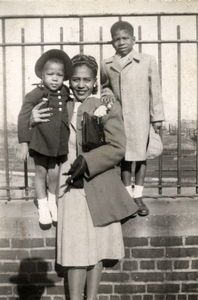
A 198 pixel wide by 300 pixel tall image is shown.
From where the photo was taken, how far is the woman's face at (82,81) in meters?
2.67

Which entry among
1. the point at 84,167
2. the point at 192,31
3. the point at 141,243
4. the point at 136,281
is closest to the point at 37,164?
the point at 84,167

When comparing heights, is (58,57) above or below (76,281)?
above

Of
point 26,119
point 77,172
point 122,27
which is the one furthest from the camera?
point 122,27

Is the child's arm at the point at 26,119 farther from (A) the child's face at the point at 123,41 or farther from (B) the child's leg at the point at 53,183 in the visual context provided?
(A) the child's face at the point at 123,41

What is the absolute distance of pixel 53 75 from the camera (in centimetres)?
267

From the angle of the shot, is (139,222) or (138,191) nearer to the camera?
(139,222)

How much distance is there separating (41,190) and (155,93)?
4.42 feet

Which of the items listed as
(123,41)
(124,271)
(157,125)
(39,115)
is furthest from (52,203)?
(123,41)

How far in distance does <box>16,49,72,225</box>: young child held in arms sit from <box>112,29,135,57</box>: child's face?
1.78 feet

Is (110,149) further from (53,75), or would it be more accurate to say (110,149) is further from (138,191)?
(53,75)

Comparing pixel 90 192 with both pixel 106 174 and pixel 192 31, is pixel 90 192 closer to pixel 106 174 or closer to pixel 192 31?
pixel 106 174

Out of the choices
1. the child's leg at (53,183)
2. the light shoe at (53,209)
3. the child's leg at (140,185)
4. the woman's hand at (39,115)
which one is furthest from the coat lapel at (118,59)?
the light shoe at (53,209)

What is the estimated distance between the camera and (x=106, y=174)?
2654mm

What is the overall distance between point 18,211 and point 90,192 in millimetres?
784
